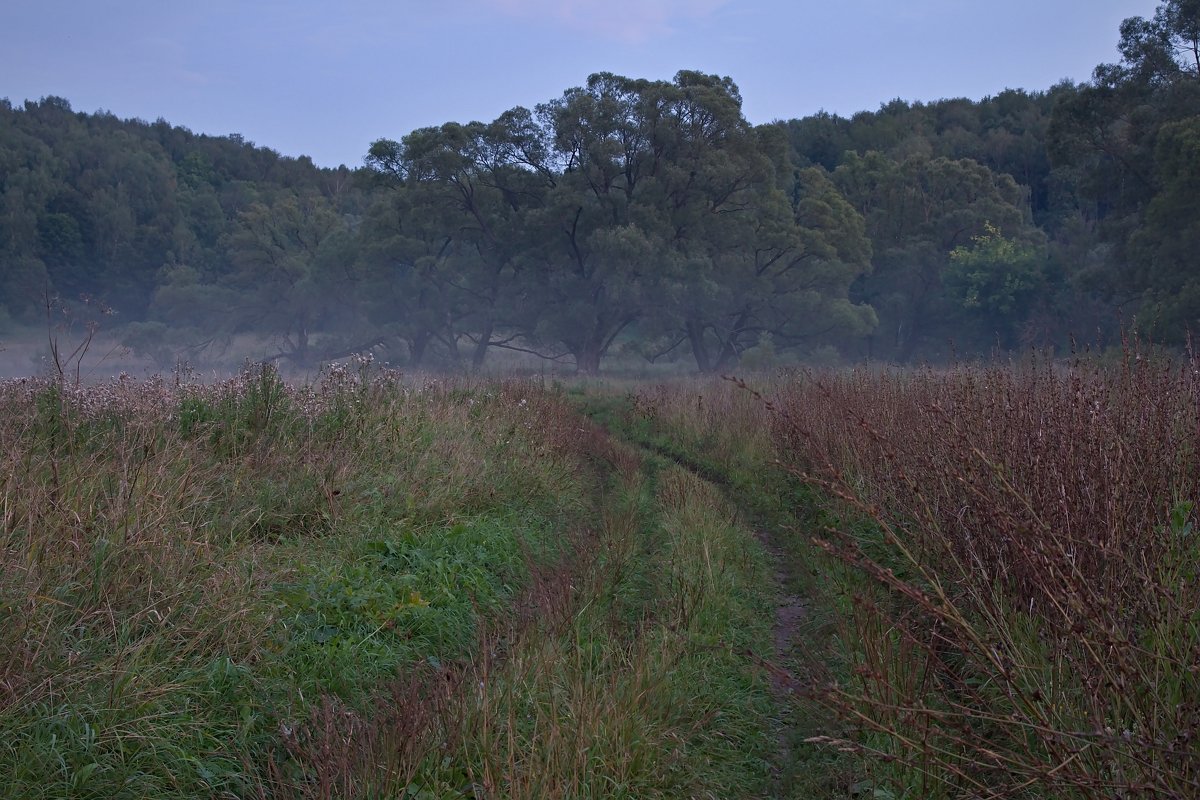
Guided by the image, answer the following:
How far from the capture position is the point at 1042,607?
4047mm

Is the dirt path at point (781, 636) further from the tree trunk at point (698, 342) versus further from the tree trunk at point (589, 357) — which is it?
the tree trunk at point (698, 342)

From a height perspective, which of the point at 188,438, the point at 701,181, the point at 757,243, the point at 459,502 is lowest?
the point at 459,502

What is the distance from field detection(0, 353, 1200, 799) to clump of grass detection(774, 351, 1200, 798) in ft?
0.10

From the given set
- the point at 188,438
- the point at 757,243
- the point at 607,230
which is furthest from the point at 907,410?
the point at 757,243

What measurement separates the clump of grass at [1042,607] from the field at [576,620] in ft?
0.10

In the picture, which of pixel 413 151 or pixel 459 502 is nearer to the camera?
pixel 459 502

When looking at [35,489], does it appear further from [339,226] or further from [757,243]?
[339,226]

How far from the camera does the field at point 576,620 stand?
3082 millimetres

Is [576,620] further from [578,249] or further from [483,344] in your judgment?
[483,344]

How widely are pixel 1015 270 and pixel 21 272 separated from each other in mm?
40636

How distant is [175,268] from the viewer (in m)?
43.9

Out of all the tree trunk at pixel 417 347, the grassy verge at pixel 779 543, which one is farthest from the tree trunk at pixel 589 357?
the grassy verge at pixel 779 543

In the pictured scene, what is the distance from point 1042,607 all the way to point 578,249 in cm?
3647

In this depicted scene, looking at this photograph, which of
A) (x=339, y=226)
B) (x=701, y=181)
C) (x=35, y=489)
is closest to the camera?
(x=35, y=489)
